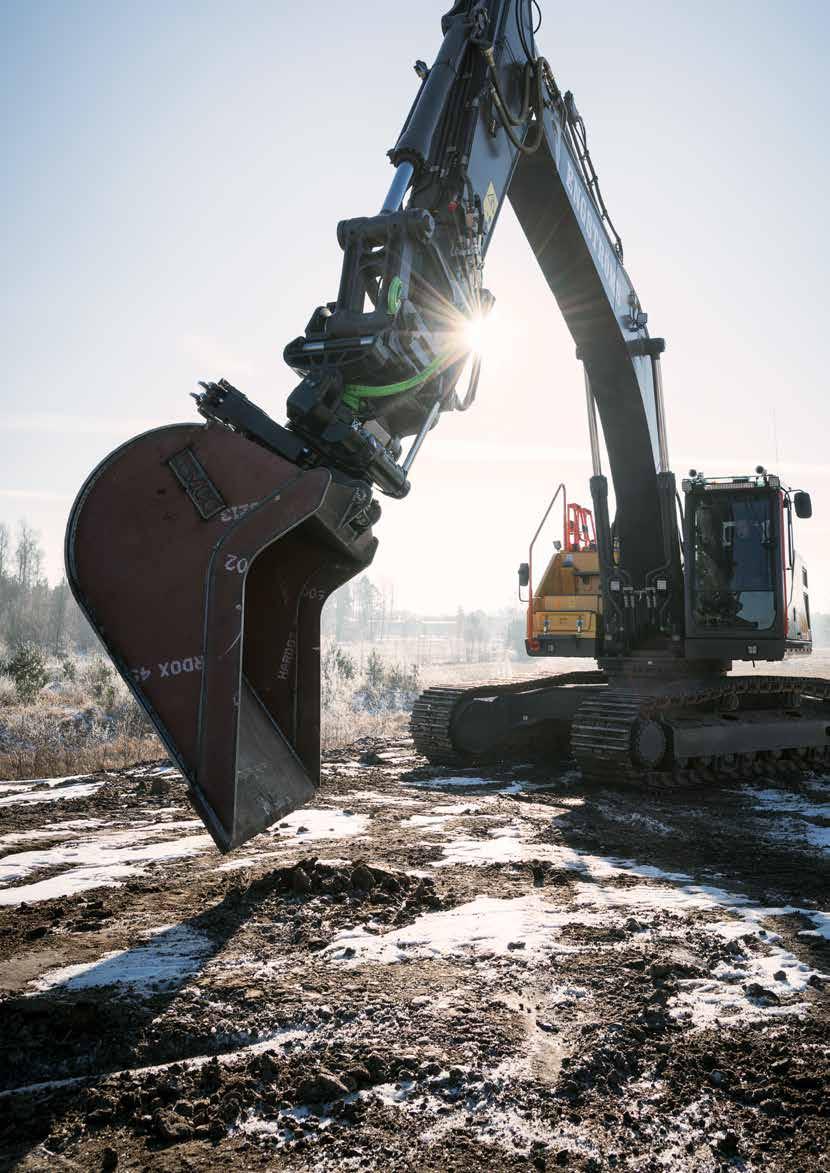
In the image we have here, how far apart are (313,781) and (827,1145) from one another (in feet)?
9.19

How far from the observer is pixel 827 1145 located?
230cm

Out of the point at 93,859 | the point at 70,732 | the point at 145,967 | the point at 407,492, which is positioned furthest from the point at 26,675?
the point at 145,967

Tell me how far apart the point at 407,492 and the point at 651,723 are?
15.5 feet

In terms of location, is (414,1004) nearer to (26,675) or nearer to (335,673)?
(26,675)

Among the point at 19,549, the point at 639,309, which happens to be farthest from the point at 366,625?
the point at 639,309

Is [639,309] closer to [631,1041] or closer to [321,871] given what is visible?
[321,871]

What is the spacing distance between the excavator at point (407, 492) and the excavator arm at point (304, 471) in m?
0.01

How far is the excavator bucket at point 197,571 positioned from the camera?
11.0 ft

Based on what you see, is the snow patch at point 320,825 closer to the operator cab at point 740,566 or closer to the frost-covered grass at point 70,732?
the frost-covered grass at point 70,732

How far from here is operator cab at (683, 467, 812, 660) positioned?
29.7 feet

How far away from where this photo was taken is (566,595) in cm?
1094

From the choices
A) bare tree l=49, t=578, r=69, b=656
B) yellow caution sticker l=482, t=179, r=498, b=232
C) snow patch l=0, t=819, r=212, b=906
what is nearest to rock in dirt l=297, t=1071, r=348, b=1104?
snow patch l=0, t=819, r=212, b=906

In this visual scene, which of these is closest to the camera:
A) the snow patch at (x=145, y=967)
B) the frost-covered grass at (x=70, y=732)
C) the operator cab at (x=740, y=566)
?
the snow patch at (x=145, y=967)

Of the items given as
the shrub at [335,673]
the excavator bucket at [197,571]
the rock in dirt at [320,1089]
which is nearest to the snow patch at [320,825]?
the excavator bucket at [197,571]
